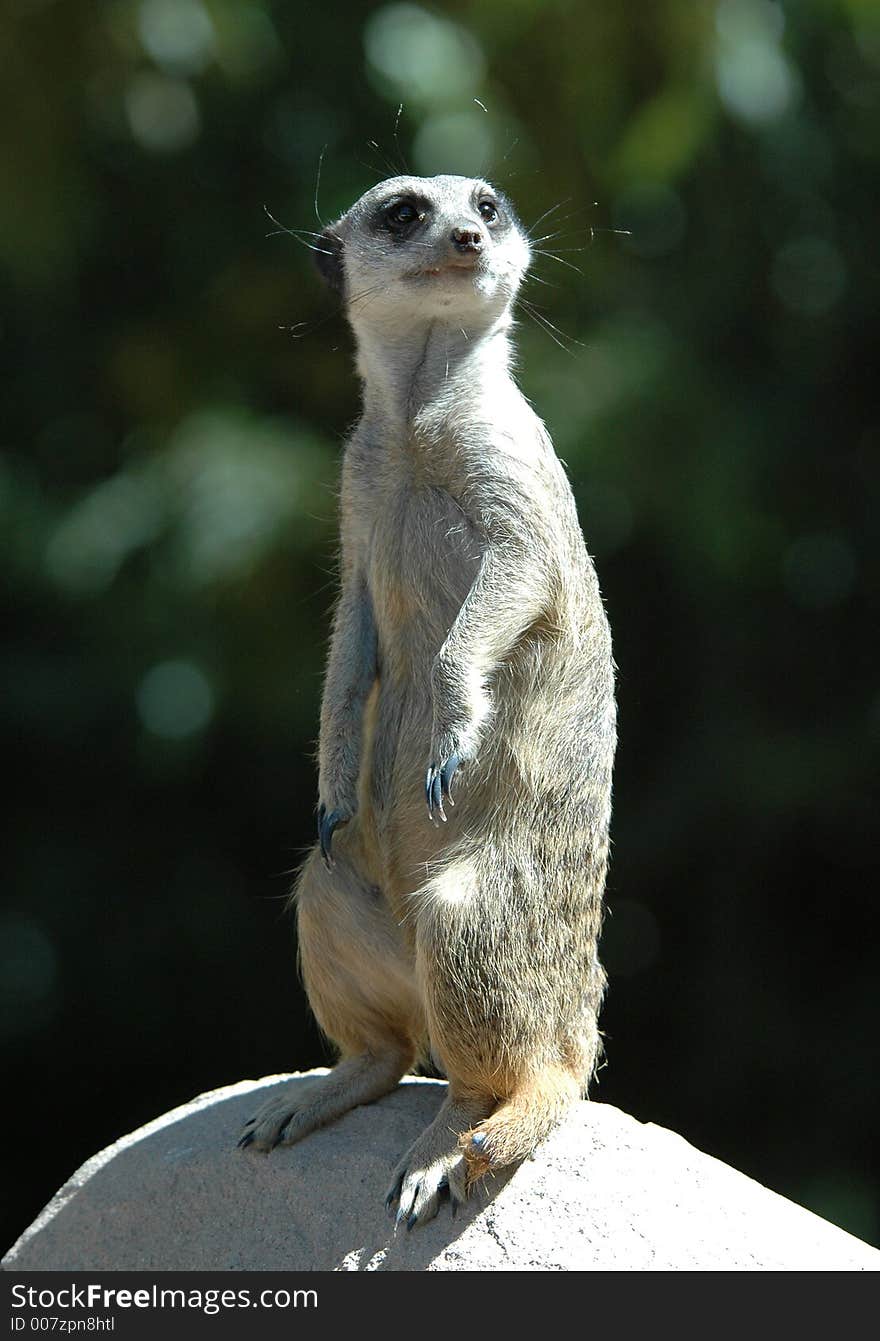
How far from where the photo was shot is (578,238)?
748 cm

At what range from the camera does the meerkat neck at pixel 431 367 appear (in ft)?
12.4

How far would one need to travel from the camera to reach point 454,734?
3.52 metres

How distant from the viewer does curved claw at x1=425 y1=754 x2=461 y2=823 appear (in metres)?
3.44

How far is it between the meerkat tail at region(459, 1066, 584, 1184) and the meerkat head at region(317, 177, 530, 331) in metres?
1.78

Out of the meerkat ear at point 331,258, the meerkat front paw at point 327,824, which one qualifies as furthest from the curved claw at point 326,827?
the meerkat ear at point 331,258

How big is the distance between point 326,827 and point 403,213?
4.78 feet

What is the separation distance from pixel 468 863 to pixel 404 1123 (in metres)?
0.72

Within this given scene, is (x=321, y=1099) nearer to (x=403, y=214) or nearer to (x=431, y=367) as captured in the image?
(x=431, y=367)

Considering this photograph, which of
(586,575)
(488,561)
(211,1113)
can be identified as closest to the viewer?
(488,561)

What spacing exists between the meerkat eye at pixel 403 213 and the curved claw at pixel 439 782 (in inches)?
49.9

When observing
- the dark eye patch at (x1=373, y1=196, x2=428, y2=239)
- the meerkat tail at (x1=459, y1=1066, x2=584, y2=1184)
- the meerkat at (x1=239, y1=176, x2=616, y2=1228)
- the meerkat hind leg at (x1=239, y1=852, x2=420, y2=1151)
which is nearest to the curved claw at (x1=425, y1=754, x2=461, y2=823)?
the meerkat at (x1=239, y1=176, x2=616, y2=1228)

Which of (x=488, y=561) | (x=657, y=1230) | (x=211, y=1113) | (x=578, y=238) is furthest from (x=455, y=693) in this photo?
(x=578, y=238)
